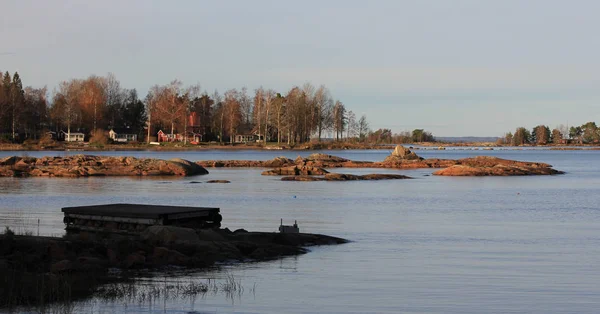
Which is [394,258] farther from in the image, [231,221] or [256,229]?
[231,221]

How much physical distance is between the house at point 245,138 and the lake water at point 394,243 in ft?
306

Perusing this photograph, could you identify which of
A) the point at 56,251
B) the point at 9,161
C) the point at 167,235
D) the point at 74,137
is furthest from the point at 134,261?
the point at 74,137

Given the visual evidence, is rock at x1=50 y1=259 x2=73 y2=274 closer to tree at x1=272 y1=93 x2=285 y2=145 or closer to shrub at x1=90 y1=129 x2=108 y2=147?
shrub at x1=90 y1=129 x2=108 y2=147

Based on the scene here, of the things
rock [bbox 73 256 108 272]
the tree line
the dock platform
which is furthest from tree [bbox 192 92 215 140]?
rock [bbox 73 256 108 272]

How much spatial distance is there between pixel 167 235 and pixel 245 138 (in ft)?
421

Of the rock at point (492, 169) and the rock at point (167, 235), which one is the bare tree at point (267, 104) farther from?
the rock at point (167, 235)

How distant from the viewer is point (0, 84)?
12900cm

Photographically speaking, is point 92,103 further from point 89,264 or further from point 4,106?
point 89,264

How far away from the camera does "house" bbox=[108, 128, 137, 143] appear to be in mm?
134625

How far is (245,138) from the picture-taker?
482 feet

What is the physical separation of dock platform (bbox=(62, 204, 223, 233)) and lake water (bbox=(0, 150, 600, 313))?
1015 mm

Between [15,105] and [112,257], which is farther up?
[15,105]

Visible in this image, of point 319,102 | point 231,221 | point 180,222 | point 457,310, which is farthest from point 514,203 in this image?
point 319,102

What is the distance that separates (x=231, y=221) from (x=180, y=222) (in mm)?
7429
